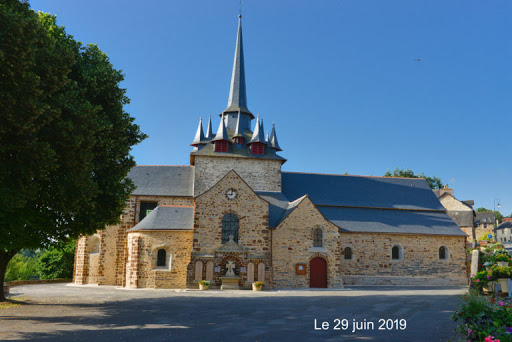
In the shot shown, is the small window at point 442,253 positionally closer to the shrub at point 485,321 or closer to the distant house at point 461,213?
the distant house at point 461,213

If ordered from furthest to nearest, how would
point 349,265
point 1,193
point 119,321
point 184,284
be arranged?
point 349,265 < point 184,284 < point 119,321 < point 1,193

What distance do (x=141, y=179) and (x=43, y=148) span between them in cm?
2171

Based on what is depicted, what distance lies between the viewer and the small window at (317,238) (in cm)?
2741

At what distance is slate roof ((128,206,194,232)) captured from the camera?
26.2m

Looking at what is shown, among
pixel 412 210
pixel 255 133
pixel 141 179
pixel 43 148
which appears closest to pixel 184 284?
pixel 141 179

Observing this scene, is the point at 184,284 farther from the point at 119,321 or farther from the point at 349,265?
the point at 119,321

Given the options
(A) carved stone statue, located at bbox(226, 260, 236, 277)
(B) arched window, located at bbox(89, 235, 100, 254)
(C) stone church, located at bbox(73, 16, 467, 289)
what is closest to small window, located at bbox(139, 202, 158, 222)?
(C) stone church, located at bbox(73, 16, 467, 289)

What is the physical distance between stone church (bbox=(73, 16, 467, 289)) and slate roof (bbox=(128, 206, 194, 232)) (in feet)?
0.22

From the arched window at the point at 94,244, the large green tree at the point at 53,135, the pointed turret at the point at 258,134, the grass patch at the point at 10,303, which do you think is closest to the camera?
the large green tree at the point at 53,135

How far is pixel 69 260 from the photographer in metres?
33.8

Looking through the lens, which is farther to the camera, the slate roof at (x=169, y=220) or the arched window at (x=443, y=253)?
the arched window at (x=443, y=253)

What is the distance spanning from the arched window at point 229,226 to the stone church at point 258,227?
65 mm

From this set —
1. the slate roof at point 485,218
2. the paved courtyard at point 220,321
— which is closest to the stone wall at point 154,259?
the paved courtyard at point 220,321

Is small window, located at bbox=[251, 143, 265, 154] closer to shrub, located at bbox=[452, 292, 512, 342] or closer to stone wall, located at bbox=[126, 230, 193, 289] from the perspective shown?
stone wall, located at bbox=[126, 230, 193, 289]
